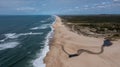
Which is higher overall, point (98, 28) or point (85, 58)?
point (98, 28)

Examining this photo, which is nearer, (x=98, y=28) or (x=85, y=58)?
(x=85, y=58)

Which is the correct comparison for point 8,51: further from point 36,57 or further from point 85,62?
point 85,62

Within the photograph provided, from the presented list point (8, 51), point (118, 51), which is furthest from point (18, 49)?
point (118, 51)

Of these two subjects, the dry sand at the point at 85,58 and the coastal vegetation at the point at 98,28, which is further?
the coastal vegetation at the point at 98,28

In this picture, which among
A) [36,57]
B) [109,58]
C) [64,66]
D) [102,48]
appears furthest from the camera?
[102,48]

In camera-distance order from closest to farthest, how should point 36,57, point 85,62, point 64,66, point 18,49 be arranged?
1. point 64,66
2. point 85,62
3. point 36,57
4. point 18,49

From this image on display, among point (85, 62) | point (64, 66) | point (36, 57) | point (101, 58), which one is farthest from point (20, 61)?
point (101, 58)

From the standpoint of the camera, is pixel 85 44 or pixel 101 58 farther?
pixel 85 44

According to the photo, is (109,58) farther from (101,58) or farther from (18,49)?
(18,49)

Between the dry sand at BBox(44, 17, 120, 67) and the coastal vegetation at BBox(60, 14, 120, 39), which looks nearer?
the dry sand at BBox(44, 17, 120, 67)
